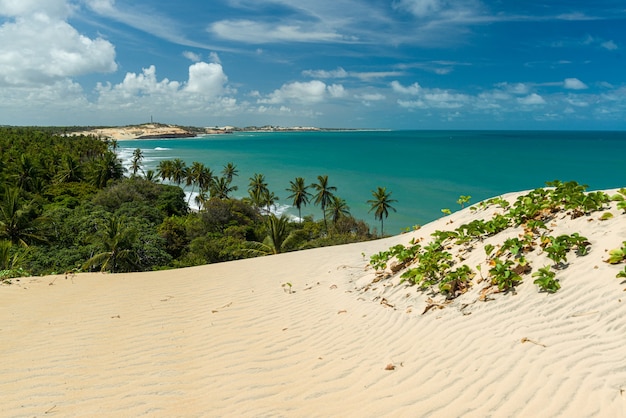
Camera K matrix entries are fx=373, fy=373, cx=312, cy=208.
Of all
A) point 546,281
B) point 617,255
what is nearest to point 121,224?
point 546,281

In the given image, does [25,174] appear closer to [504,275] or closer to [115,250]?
[115,250]

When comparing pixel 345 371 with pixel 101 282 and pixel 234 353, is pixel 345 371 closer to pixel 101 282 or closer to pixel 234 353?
pixel 234 353

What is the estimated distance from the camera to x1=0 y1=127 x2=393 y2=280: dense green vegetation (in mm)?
22750

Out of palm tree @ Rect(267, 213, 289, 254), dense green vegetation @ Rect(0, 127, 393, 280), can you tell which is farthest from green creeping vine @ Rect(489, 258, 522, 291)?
palm tree @ Rect(267, 213, 289, 254)

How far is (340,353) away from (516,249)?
11.2 ft

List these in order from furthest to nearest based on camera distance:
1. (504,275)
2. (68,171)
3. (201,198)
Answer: (201,198) < (68,171) < (504,275)

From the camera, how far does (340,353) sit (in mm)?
5262

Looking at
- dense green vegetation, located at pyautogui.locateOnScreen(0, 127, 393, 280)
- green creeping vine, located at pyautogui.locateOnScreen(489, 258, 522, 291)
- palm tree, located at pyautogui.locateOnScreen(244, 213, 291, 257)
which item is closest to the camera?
green creeping vine, located at pyautogui.locateOnScreen(489, 258, 522, 291)

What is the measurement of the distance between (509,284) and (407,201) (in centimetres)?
5878

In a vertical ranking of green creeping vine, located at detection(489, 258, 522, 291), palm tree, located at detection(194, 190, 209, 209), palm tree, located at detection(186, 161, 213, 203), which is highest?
green creeping vine, located at detection(489, 258, 522, 291)

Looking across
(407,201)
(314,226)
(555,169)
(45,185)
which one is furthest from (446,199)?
(45,185)

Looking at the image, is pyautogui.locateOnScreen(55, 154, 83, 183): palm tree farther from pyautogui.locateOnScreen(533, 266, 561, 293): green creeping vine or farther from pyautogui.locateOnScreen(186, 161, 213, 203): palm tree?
pyautogui.locateOnScreen(533, 266, 561, 293): green creeping vine

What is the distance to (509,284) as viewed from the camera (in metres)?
5.71

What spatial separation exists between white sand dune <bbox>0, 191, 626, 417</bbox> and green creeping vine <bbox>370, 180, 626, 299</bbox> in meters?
0.23
